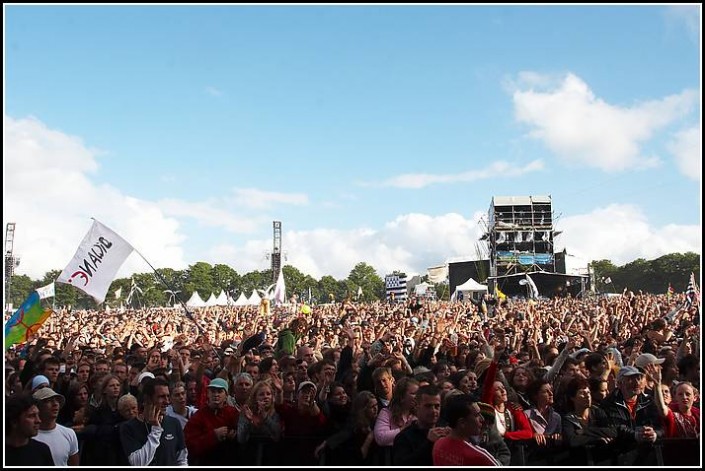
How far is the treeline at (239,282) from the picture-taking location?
122438 mm

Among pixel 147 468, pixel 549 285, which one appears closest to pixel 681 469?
pixel 147 468

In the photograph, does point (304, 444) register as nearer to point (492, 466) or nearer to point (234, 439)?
point (234, 439)

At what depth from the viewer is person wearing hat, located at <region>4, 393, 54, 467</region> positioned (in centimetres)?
479

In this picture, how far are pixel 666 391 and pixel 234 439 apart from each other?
4.10 metres

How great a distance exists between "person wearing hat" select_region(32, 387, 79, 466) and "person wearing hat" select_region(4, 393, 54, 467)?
0.73ft

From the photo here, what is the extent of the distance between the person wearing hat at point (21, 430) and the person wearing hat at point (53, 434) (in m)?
0.22

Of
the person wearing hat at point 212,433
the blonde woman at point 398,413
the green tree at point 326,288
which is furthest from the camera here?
the green tree at point 326,288

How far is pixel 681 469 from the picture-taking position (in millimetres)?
5121

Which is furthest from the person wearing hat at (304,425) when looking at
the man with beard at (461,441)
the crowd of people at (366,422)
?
the man with beard at (461,441)

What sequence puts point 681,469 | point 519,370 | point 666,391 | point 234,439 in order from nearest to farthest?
point 681,469 < point 234,439 < point 666,391 < point 519,370

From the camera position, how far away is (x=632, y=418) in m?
5.97

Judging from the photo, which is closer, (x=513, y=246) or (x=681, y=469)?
(x=681, y=469)

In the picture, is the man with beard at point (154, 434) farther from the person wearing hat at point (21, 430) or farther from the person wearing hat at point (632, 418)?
the person wearing hat at point (632, 418)

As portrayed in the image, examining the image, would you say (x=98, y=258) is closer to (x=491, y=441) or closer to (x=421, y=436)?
(x=421, y=436)
